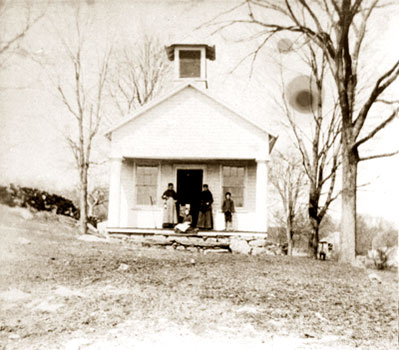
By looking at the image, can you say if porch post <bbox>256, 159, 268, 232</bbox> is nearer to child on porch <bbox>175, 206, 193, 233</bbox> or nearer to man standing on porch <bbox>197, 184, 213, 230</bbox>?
man standing on porch <bbox>197, 184, 213, 230</bbox>

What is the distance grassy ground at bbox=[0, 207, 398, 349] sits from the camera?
5.16 metres

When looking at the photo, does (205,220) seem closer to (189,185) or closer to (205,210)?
(205,210)

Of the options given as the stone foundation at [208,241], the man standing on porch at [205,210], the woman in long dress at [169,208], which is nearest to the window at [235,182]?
the man standing on porch at [205,210]

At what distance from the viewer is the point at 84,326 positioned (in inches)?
205

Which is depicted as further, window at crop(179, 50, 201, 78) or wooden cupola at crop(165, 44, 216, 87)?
window at crop(179, 50, 201, 78)

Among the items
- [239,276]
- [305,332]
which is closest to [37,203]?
[239,276]

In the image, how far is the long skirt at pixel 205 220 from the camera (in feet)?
40.4

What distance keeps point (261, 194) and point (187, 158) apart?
7.47 ft

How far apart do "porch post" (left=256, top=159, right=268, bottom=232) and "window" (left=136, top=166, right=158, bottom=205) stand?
300 cm

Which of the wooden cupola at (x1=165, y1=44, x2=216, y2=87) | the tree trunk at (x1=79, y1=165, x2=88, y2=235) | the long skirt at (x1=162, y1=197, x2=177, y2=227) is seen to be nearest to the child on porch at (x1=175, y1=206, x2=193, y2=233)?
the long skirt at (x1=162, y1=197, x2=177, y2=227)

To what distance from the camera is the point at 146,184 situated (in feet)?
42.8

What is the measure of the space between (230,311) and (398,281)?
4145mm

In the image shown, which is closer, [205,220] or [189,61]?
[205,220]

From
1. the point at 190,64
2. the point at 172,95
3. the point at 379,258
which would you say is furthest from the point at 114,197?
the point at 379,258
